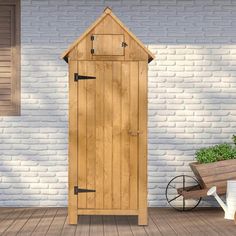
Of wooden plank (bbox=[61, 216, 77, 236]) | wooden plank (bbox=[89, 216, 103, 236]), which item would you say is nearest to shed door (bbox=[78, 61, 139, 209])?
wooden plank (bbox=[89, 216, 103, 236])

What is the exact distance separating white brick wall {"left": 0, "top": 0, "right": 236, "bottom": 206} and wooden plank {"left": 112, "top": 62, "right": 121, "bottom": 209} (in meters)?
1.65

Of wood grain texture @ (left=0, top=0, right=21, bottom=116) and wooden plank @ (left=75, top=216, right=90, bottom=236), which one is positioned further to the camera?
wood grain texture @ (left=0, top=0, right=21, bottom=116)

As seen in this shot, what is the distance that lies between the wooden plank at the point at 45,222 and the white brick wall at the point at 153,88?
42 cm

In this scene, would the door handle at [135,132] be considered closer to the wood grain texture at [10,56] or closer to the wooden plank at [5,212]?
the wooden plank at [5,212]

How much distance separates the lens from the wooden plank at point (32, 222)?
23.6 ft

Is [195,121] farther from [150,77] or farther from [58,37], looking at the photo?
[58,37]

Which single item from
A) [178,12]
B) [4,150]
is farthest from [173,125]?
[4,150]

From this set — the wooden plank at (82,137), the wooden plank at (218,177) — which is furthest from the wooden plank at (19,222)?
the wooden plank at (218,177)

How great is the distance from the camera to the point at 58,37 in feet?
30.0

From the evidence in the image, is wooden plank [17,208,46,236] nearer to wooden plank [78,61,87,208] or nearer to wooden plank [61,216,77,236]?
wooden plank [61,216,77,236]

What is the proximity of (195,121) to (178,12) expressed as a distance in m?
1.52

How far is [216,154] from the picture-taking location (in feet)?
27.9

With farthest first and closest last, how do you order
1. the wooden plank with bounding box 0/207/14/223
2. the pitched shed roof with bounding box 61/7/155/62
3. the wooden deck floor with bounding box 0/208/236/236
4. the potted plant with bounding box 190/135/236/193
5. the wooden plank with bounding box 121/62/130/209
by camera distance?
the potted plant with bounding box 190/135/236/193
the wooden plank with bounding box 0/207/14/223
the wooden plank with bounding box 121/62/130/209
the pitched shed roof with bounding box 61/7/155/62
the wooden deck floor with bounding box 0/208/236/236

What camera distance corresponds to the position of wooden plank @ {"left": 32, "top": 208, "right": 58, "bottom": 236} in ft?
23.6
